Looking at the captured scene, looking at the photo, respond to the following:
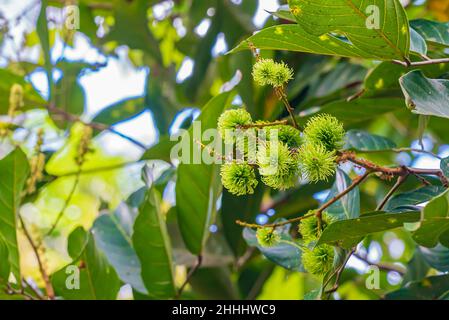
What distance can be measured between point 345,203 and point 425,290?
258mm

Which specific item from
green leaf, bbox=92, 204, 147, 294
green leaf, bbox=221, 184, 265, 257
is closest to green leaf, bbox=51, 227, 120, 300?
green leaf, bbox=92, 204, 147, 294

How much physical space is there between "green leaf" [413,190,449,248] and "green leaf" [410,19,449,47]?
335 millimetres

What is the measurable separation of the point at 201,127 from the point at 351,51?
11.4 inches

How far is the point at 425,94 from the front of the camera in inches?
31.7

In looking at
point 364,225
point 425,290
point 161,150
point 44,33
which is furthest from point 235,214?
point 364,225

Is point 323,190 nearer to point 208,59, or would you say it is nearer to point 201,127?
point 208,59

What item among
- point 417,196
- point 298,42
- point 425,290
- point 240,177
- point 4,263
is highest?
point 298,42

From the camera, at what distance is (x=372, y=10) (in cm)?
79

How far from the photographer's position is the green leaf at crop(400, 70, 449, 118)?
78 centimetres

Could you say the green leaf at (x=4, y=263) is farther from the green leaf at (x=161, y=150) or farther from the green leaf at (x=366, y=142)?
the green leaf at (x=366, y=142)

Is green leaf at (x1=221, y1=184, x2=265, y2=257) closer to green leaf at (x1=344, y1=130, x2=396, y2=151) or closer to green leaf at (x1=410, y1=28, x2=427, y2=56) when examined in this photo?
green leaf at (x1=344, y1=130, x2=396, y2=151)

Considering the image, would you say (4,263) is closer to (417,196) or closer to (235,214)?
(235,214)

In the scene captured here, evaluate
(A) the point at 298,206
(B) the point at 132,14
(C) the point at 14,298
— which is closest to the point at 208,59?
(B) the point at 132,14

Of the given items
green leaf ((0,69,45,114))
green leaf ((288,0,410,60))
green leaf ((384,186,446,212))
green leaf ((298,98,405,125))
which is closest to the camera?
green leaf ((288,0,410,60))
